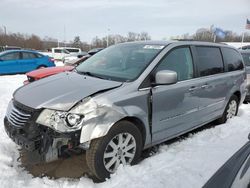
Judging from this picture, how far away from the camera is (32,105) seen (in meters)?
3.02

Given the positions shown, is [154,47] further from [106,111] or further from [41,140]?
[41,140]

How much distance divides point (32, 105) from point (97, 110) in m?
0.75

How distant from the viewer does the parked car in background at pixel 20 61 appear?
537 inches

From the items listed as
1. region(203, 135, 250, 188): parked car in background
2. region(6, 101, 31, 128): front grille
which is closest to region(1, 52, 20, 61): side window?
region(6, 101, 31, 128): front grille

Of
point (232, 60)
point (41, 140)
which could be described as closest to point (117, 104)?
point (41, 140)

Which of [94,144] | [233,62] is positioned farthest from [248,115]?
[94,144]

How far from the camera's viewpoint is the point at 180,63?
409 centimetres

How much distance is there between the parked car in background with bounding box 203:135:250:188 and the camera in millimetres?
1625

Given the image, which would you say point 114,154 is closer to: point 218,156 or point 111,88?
point 111,88

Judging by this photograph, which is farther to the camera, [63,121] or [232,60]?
[232,60]

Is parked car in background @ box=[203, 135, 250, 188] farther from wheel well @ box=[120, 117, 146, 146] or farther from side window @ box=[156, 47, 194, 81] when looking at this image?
side window @ box=[156, 47, 194, 81]

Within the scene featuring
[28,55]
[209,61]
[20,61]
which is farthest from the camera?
[28,55]

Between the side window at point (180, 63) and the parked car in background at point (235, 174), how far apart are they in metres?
1.99

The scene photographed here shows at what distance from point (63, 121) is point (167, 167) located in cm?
152
